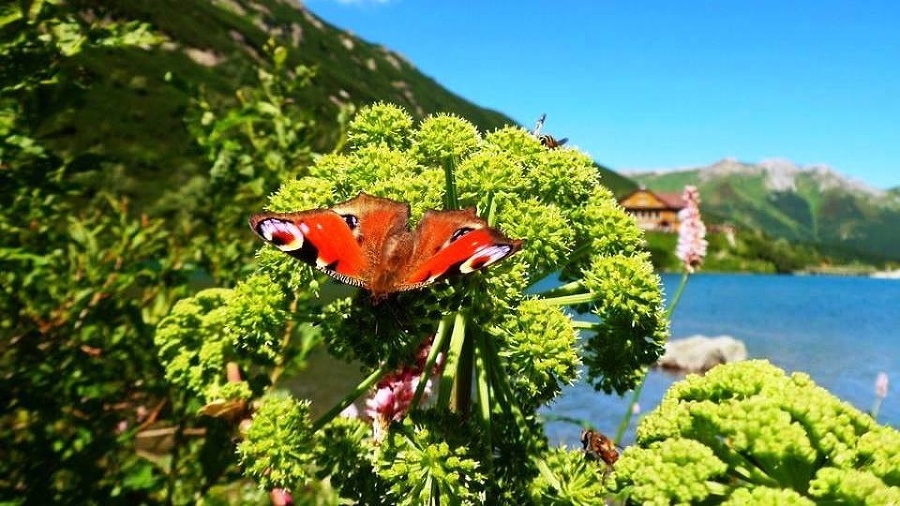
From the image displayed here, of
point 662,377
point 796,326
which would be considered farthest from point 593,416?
point 796,326

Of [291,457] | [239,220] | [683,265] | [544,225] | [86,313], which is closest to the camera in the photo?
[291,457]

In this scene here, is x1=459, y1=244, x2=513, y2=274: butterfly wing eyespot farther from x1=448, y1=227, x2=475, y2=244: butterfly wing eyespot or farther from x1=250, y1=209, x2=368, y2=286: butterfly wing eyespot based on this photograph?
x1=250, y1=209, x2=368, y2=286: butterfly wing eyespot

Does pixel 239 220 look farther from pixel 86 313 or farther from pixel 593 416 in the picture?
pixel 593 416

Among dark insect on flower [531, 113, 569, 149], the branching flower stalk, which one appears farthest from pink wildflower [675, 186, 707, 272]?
dark insect on flower [531, 113, 569, 149]

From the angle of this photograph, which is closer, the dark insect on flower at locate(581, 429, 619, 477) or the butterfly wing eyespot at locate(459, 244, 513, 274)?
the butterfly wing eyespot at locate(459, 244, 513, 274)

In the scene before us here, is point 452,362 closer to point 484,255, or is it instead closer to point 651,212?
point 484,255

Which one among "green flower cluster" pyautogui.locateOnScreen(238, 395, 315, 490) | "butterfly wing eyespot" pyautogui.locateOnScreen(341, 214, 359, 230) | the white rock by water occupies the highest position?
"butterfly wing eyespot" pyautogui.locateOnScreen(341, 214, 359, 230)

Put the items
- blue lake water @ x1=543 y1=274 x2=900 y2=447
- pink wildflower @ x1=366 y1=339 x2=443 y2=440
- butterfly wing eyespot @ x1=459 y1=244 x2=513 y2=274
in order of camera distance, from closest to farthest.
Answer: butterfly wing eyespot @ x1=459 y1=244 x2=513 y2=274 → pink wildflower @ x1=366 y1=339 x2=443 y2=440 → blue lake water @ x1=543 y1=274 x2=900 y2=447
